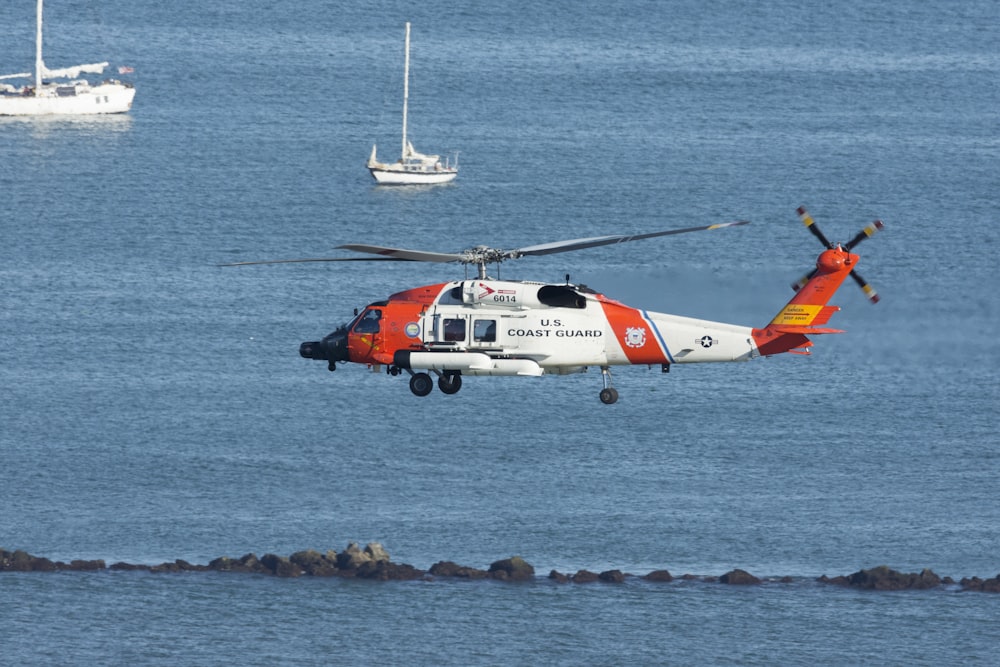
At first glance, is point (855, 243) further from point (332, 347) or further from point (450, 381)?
point (332, 347)

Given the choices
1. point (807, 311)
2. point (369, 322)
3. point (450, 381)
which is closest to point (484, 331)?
point (450, 381)

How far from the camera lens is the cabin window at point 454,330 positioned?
73.2 meters

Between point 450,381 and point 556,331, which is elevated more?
point 556,331

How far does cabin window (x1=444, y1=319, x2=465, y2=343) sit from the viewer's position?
73188 mm

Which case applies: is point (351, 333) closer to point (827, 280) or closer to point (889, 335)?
point (827, 280)

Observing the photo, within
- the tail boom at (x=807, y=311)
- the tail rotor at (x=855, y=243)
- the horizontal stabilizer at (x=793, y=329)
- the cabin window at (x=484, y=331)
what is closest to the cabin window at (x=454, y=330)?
the cabin window at (x=484, y=331)

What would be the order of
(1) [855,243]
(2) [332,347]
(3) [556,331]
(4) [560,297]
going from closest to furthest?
1. (1) [855,243]
2. (4) [560,297]
3. (3) [556,331]
4. (2) [332,347]

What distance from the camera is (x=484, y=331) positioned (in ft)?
240

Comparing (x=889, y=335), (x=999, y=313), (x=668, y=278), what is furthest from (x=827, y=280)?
(x=999, y=313)

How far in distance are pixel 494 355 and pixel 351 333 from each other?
5.24 metres

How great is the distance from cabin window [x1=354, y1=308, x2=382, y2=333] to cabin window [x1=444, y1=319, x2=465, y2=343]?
100 inches

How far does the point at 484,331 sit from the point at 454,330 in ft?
3.32

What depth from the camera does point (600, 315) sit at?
73125mm

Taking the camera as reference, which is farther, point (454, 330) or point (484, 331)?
point (454, 330)
